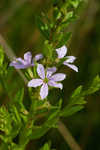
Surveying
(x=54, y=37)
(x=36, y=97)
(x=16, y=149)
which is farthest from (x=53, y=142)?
(x=54, y=37)

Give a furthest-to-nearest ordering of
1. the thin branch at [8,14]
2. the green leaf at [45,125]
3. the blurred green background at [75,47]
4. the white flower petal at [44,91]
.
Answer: the thin branch at [8,14] < the blurred green background at [75,47] < the green leaf at [45,125] < the white flower petal at [44,91]

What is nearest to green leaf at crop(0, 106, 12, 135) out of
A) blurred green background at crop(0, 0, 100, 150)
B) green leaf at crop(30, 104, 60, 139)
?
green leaf at crop(30, 104, 60, 139)

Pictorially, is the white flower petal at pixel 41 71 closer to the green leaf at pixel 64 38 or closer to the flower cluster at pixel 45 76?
the flower cluster at pixel 45 76

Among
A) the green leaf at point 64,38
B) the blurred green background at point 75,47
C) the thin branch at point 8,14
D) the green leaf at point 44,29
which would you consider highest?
the thin branch at point 8,14

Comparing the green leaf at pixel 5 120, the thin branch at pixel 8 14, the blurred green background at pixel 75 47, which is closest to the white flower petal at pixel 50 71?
the green leaf at pixel 5 120

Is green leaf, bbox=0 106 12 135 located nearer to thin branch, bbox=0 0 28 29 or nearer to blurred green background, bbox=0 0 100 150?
blurred green background, bbox=0 0 100 150

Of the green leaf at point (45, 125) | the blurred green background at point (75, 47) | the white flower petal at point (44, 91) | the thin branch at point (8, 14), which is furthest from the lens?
the thin branch at point (8, 14)

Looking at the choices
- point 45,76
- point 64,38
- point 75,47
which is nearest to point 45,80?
point 45,76
